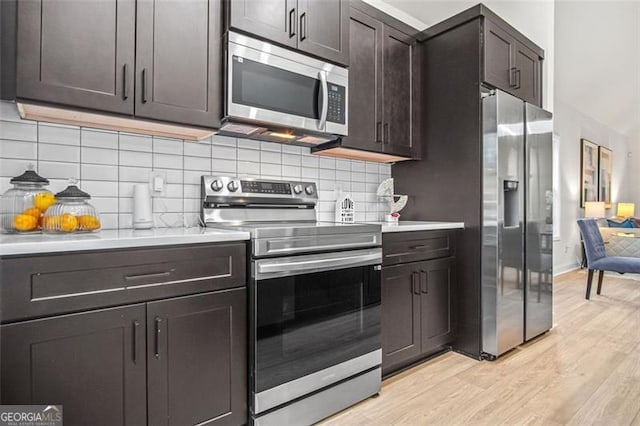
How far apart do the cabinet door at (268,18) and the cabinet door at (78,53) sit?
455 mm

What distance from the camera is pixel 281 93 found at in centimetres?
191

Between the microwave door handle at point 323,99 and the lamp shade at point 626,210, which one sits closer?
the microwave door handle at point 323,99

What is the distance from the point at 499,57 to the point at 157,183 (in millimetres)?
2406

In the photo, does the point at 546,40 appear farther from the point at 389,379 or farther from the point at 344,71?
the point at 389,379

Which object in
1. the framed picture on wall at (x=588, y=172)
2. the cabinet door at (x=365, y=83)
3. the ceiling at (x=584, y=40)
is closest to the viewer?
the cabinet door at (x=365, y=83)

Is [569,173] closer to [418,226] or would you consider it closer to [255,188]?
[418,226]

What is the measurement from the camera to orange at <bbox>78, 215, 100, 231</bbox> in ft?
4.90

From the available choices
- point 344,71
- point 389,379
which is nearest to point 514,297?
point 389,379

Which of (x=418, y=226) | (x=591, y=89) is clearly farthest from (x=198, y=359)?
(x=591, y=89)

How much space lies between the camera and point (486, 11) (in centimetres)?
243

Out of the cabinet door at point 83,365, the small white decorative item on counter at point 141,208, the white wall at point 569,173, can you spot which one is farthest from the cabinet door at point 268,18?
the white wall at point 569,173

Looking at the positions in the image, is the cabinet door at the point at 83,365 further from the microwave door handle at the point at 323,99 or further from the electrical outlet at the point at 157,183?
the microwave door handle at the point at 323,99

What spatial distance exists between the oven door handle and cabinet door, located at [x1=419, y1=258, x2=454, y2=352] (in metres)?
0.55

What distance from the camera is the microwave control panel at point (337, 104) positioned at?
83.1 inches
